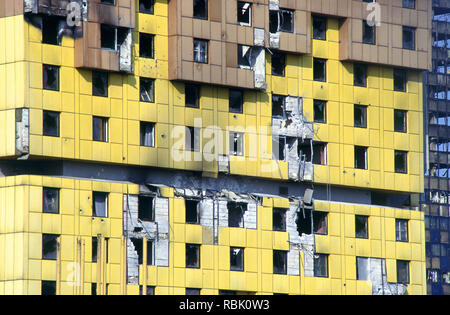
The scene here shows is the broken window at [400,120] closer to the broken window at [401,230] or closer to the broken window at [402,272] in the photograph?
the broken window at [401,230]

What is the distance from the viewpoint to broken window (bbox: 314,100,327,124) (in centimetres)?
7869

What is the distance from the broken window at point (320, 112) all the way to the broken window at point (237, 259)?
10.0m

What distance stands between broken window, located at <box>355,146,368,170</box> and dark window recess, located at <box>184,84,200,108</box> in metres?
11.8

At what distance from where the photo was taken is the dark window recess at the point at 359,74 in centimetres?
8031

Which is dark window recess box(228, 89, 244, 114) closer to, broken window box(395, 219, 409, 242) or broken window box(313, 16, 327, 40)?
broken window box(313, 16, 327, 40)

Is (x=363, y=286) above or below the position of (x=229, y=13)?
below

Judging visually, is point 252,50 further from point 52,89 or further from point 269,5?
point 52,89

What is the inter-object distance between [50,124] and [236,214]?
1280 cm

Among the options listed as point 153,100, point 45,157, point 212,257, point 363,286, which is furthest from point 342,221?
point 45,157

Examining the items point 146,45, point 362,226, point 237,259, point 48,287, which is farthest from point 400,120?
point 48,287

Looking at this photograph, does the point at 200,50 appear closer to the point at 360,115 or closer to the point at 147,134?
the point at 147,134

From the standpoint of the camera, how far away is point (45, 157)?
6862cm

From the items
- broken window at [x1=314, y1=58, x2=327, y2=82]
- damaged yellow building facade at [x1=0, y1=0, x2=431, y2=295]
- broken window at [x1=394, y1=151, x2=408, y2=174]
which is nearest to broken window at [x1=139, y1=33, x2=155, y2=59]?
damaged yellow building facade at [x1=0, y1=0, x2=431, y2=295]

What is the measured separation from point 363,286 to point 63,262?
20.2 meters
